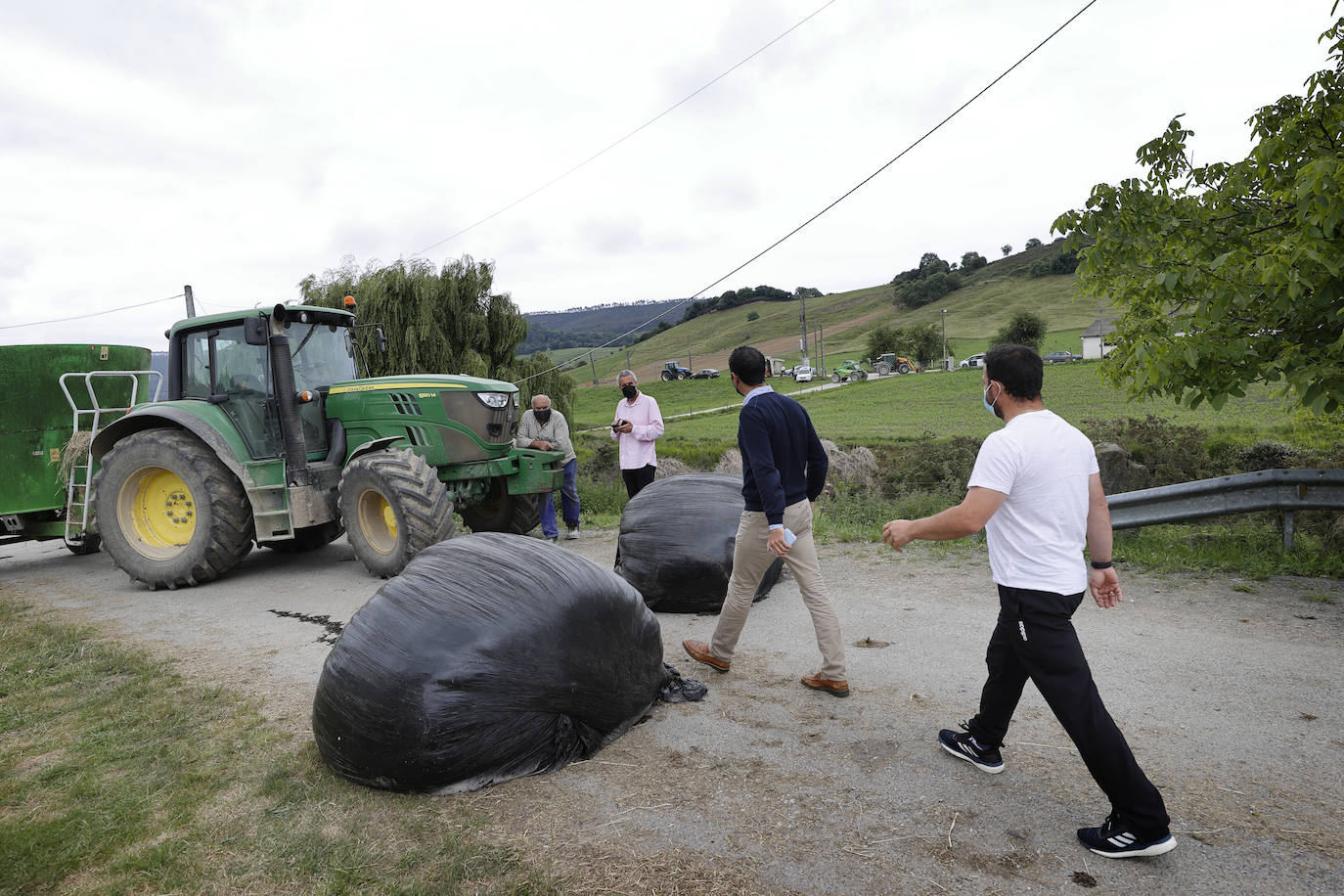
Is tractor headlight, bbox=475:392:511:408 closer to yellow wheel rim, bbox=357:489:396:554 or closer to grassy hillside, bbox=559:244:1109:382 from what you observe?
yellow wheel rim, bbox=357:489:396:554

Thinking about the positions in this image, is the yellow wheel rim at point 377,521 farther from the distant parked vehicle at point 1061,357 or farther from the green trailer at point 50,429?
the distant parked vehicle at point 1061,357

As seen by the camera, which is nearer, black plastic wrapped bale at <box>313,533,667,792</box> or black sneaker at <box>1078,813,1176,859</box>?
black sneaker at <box>1078,813,1176,859</box>

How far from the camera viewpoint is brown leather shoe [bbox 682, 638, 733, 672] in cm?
440

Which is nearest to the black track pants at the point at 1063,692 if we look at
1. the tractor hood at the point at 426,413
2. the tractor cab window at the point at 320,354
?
the tractor hood at the point at 426,413

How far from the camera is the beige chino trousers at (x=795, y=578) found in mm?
4039

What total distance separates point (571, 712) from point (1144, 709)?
8.57 feet

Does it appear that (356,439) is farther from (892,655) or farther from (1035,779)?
(1035,779)

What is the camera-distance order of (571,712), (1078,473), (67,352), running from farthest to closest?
1. (67,352)
2. (571,712)
3. (1078,473)

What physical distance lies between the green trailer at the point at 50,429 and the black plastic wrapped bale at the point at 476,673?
647 centimetres

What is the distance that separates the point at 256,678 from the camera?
4.62 m

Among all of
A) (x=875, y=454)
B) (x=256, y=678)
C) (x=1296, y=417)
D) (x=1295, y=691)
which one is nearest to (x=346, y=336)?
(x=256, y=678)

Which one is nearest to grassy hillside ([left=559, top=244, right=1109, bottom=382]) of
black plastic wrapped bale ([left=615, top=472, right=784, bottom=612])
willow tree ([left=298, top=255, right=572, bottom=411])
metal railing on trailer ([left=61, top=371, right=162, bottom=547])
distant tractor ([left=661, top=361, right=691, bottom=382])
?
distant tractor ([left=661, top=361, right=691, bottom=382])

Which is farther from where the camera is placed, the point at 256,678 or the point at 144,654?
the point at 144,654

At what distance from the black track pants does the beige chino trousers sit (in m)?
0.97
